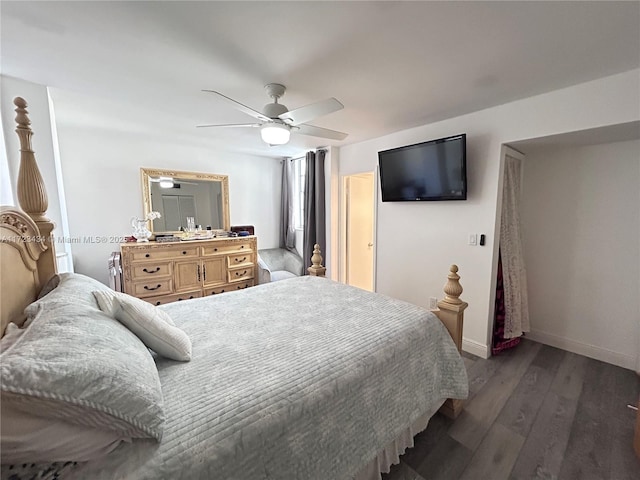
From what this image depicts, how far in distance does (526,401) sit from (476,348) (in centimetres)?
70

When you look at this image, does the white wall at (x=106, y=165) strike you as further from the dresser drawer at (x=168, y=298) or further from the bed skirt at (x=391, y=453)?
the bed skirt at (x=391, y=453)

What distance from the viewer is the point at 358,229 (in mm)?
4273

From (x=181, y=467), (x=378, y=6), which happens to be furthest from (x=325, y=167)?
(x=181, y=467)

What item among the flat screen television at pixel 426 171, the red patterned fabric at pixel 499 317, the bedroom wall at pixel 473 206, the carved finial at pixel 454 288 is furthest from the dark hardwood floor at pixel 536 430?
the flat screen television at pixel 426 171

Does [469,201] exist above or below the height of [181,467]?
above

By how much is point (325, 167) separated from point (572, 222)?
299 centimetres

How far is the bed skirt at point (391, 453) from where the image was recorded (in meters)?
1.26

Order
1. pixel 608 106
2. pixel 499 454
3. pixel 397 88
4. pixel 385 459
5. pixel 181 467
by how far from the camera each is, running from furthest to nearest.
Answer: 1. pixel 397 88
2. pixel 608 106
3. pixel 499 454
4. pixel 385 459
5. pixel 181 467

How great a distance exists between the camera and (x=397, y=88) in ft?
6.72

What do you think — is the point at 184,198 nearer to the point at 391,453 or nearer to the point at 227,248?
the point at 227,248

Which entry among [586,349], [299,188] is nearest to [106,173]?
[299,188]

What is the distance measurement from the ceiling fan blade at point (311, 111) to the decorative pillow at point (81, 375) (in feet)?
5.26

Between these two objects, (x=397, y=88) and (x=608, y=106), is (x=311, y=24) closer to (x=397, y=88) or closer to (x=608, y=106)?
(x=397, y=88)

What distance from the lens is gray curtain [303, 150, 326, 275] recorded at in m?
3.97
